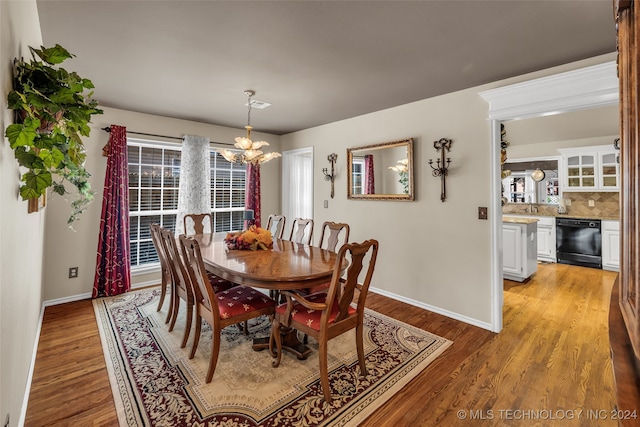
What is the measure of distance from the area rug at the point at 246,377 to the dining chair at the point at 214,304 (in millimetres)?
207

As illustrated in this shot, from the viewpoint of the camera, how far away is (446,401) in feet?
6.36

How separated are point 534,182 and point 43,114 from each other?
8506 millimetres

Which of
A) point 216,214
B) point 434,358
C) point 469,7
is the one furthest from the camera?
point 216,214

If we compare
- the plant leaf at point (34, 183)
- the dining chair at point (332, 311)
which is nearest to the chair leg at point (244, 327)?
the dining chair at point (332, 311)

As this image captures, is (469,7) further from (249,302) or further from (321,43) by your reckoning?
(249,302)

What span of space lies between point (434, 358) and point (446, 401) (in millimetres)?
508

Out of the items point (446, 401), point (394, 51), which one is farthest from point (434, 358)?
point (394, 51)

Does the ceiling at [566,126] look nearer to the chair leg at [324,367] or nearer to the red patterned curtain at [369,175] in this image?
the red patterned curtain at [369,175]

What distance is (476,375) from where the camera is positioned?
7.23ft

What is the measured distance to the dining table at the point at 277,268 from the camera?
6.73 ft

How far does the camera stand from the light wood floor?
1809 mm

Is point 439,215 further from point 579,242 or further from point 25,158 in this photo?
point 579,242

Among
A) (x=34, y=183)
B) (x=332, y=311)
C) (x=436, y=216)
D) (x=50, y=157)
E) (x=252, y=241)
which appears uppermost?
(x=50, y=157)

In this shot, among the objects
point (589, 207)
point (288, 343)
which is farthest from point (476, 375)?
point (589, 207)
